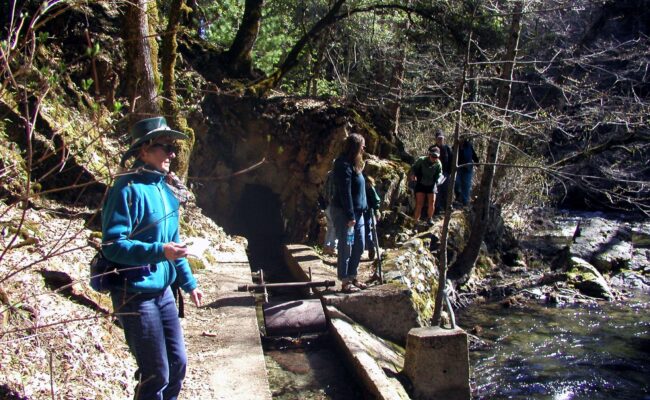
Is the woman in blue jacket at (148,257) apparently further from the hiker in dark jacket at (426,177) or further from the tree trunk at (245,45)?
the tree trunk at (245,45)

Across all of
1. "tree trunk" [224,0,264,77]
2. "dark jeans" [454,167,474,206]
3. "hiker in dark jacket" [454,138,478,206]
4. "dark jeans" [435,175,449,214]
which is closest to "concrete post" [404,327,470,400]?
"hiker in dark jacket" [454,138,478,206]

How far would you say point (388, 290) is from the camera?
305 inches

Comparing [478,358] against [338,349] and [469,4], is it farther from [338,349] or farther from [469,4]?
[469,4]

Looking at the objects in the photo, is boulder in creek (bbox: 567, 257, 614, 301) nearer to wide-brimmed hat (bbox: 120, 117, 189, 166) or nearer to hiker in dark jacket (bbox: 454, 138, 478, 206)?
hiker in dark jacket (bbox: 454, 138, 478, 206)

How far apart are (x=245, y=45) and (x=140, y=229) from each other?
11514 mm

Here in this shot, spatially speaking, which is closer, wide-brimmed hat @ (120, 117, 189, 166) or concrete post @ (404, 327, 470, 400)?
wide-brimmed hat @ (120, 117, 189, 166)

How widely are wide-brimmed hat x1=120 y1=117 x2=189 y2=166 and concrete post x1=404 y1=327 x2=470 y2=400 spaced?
3.57m

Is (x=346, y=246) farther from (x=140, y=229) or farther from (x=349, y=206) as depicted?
(x=140, y=229)

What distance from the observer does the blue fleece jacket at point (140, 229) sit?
3193mm

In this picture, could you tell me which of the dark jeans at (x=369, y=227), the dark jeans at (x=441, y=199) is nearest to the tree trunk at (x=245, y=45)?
the dark jeans at (x=441, y=199)

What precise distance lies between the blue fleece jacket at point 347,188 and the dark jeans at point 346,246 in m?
0.11

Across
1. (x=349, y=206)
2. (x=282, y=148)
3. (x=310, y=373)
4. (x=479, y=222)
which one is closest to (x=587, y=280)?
(x=479, y=222)

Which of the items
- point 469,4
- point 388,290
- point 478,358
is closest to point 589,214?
point 469,4

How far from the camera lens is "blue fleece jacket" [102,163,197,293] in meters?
3.19
